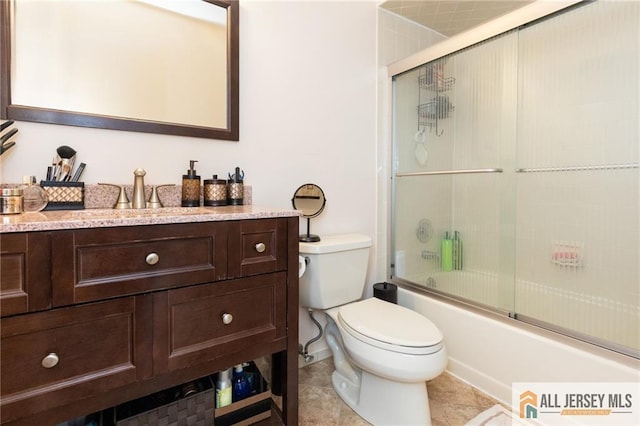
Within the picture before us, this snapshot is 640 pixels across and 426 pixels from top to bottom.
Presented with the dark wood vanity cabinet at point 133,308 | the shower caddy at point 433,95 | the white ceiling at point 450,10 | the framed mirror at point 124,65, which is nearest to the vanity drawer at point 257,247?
the dark wood vanity cabinet at point 133,308

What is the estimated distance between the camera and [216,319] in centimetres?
95

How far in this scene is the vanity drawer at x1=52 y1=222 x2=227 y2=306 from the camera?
0.74m

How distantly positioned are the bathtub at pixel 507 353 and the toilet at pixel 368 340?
15.9 inches

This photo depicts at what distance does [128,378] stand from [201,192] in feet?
2.34

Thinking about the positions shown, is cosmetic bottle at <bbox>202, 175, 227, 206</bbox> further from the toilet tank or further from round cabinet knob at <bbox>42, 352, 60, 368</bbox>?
round cabinet knob at <bbox>42, 352, 60, 368</bbox>

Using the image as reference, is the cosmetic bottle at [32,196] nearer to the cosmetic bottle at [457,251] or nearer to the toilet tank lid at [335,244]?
the toilet tank lid at [335,244]

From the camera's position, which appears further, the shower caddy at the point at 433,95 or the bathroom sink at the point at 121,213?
the shower caddy at the point at 433,95

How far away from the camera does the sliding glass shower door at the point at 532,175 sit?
4.48 ft

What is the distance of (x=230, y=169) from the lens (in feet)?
4.79

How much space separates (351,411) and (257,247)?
944 millimetres

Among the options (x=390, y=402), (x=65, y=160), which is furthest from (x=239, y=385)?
(x=65, y=160)

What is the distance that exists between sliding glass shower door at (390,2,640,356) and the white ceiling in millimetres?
401

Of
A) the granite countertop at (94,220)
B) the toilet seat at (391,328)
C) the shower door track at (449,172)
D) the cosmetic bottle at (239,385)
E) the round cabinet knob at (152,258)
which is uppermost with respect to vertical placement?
the shower door track at (449,172)

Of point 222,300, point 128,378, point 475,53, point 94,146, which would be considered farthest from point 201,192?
point 475,53
